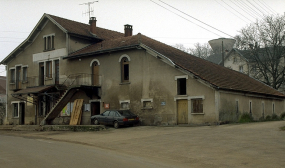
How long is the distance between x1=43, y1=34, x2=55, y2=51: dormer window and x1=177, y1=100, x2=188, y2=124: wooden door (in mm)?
15497

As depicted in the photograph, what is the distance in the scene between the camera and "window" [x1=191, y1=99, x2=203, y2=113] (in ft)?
81.9

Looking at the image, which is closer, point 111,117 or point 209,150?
point 209,150

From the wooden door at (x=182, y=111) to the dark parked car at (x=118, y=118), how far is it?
3.46 m

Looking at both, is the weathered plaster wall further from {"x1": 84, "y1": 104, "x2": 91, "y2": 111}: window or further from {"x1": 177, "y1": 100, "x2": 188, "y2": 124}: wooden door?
{"x1": 84, "y1": 104, "x2": 91, "y2": 111}: window

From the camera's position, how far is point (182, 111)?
85.1 feet

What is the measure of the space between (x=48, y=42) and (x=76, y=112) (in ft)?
27.5

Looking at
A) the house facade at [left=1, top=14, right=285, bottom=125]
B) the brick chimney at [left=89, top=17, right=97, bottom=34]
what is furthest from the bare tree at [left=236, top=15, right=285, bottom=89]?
the brick chimney at [left=89, top=17, right=97, bottom=34]

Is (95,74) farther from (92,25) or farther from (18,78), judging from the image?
(18,78)

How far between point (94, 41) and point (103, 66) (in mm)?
5559

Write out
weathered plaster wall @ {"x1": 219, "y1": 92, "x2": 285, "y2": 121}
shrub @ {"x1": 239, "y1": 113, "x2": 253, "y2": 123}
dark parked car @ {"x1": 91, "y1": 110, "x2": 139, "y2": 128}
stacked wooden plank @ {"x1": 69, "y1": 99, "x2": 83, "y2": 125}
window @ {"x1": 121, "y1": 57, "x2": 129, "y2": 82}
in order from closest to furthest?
weathered plaster wall @ {"x1": 219, "y1": 92, "x2": 285, "y2": 121} < dark parked car @ {"x1": 91, "y1": 110, "x2": 139, "y2": 128} < shrub @ {"x1": 239, "y1": 113, "x2": 253, "y2": 123} < window @ {"x1": 121, "y1": 57, "x2": 129, "y2": 82} < stacked wooden plank @ {"x1": 69, "y1": 99, "x2": 83, "y2": 125}

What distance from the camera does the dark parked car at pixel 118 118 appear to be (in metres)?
26.1

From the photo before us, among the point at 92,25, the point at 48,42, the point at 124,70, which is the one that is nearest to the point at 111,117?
the point at 124,70

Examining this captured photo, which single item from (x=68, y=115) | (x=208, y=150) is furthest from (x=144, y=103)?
(x=208, y=150)

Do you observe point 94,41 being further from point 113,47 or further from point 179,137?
point 179,137
